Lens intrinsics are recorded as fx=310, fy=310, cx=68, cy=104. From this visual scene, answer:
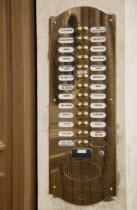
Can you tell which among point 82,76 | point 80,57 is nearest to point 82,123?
point 82,76

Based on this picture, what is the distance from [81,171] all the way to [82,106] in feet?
1.16

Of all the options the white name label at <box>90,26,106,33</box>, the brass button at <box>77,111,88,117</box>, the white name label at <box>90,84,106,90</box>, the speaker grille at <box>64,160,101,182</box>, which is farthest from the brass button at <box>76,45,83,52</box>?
the speaker grille at <box>64,160,101,182</box>

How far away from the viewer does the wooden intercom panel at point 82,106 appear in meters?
1.65

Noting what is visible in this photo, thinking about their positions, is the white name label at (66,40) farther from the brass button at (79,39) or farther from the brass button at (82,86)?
the brass button at (82,86)

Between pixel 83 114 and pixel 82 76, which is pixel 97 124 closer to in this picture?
pixel 83 114

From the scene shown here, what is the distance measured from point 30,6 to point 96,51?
0.45 metres

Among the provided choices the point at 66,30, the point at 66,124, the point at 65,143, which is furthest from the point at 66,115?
the point at 66,30

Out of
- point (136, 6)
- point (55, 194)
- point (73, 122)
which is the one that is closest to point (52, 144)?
point (73, 122)

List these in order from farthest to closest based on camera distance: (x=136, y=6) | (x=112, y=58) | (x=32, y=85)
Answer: (x=136, y=6) → (x=32, y=85) → (x=112, y=58)

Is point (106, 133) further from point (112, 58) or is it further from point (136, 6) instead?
point (136, 6)

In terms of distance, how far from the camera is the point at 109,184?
5.45ft

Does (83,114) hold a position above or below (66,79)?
below

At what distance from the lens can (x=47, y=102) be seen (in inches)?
67.0

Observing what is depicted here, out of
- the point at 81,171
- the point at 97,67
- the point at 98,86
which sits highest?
the point at 97,67
